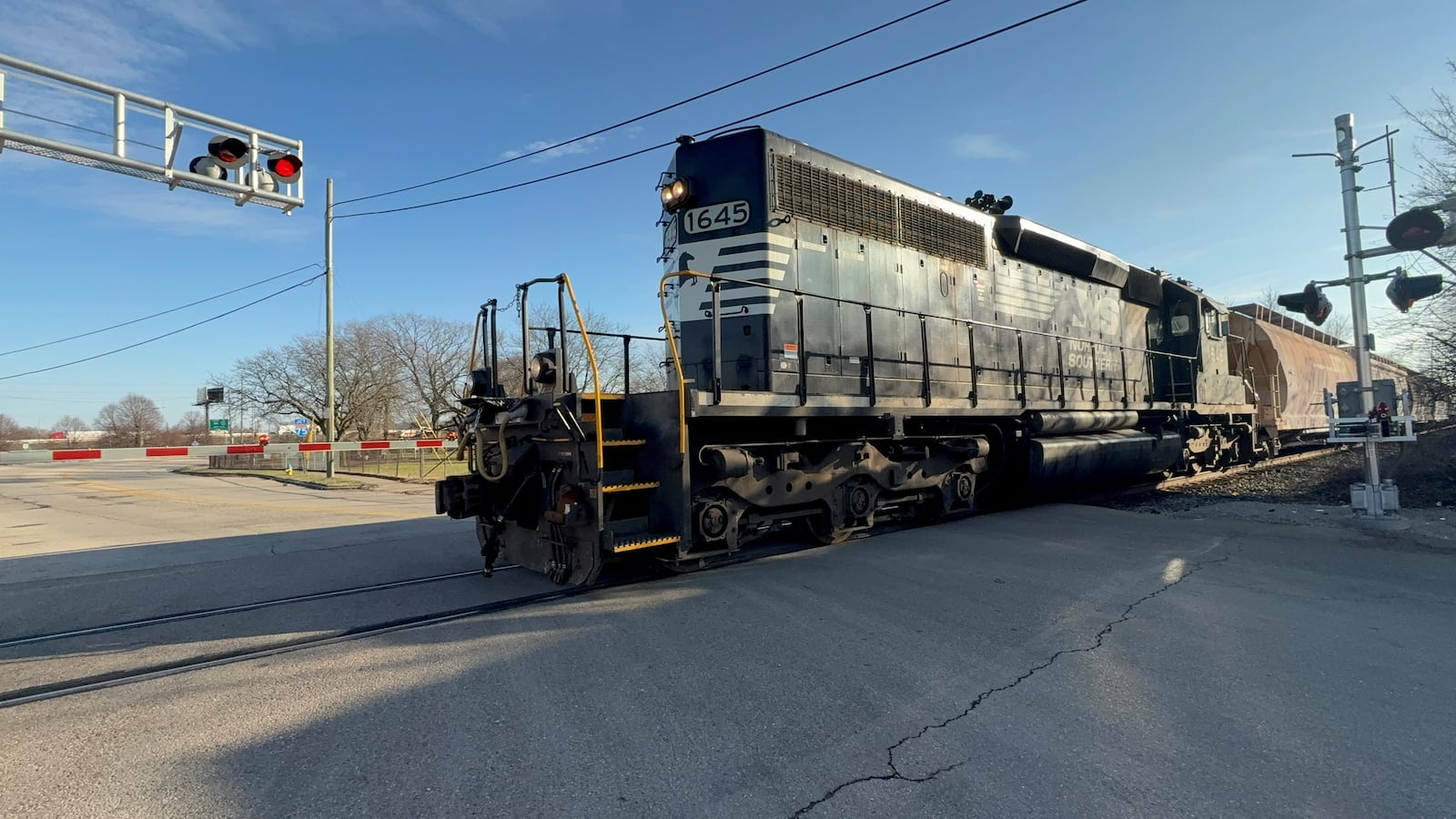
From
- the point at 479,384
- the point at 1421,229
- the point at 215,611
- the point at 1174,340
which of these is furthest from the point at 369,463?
the point at 1421,229

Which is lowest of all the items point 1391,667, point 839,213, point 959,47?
point 1391,667

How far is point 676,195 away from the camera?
6.65 m

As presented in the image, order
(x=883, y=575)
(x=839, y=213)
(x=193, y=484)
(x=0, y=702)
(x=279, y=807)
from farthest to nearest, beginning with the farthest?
(x=193, y=484)
(x=839, y=213)
(x=883, y=575)
(x=0, y=702)
(x=279, y=807)

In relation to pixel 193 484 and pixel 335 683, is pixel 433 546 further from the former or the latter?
pixel 193 484

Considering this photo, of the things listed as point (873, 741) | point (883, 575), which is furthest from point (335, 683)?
point (883, 575)

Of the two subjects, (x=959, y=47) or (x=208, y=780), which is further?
(x=959, y=47)

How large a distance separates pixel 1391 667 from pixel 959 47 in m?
7.12

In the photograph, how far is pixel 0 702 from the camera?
3453 mm

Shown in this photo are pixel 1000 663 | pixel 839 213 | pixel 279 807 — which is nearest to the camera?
pixel 279 807

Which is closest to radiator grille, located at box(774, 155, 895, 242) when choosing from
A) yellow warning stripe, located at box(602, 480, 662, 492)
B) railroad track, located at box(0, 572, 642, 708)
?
yellow warning stripe, located at box(602, 480, 662, 492)

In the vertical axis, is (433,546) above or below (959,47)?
below

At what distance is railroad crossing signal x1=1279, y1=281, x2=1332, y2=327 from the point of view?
893 cm

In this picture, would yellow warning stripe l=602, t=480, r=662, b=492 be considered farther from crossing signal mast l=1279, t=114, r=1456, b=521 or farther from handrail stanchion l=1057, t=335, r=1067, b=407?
crossing signal mast l=1279, t=114, r=1456, b=521

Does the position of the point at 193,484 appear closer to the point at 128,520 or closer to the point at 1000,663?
the point at 128,520
